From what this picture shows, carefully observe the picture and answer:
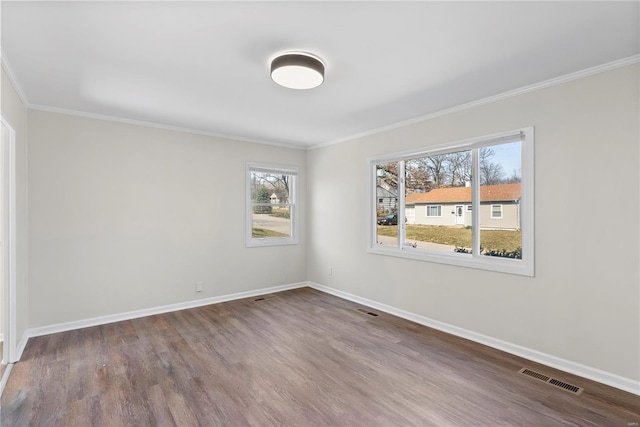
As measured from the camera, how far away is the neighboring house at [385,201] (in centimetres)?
440

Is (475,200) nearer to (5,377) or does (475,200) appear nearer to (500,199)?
(500,199)

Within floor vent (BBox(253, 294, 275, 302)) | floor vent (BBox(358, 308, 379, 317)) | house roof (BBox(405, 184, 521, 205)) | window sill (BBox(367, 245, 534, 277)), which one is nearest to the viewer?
window sill (BBox(367, 245, 534, 277))

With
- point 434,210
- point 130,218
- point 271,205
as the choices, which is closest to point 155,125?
point 130,218

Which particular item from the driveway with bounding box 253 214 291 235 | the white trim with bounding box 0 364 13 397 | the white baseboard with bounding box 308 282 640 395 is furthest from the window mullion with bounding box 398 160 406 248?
the white trim with bounding box 0 364 13 397

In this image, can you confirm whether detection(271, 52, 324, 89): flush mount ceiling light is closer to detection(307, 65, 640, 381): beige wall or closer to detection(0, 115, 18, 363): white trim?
detection(307, 65, 640, 381): beige wall

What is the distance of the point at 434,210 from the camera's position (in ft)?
12.8

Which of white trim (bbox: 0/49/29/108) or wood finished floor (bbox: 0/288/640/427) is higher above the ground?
white trim (bbox: 0/49/29/108)

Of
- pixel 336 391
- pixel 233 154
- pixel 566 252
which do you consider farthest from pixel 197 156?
pixel 566 252

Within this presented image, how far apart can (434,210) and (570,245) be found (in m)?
1.44

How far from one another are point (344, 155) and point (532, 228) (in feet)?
9.34

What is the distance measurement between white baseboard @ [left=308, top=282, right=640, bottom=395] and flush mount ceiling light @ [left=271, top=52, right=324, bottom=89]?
305 cm

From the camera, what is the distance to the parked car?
4.36 meters

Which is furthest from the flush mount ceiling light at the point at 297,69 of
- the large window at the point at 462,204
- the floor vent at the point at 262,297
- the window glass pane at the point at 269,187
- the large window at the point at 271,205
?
the floor vent at the point at 262,297

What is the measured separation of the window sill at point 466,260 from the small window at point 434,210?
0.49 meters
